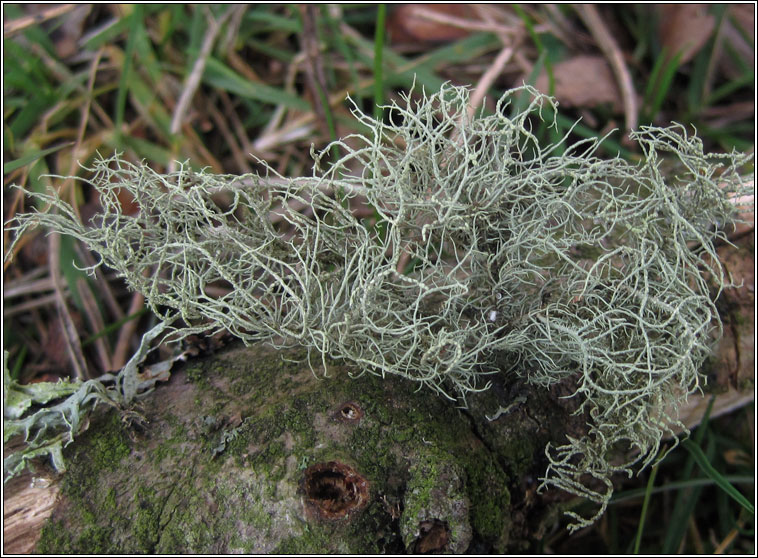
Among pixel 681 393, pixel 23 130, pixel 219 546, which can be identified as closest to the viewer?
pixel 219 546

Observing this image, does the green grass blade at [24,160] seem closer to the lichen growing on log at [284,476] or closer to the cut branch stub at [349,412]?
the lichen growing on log at [284,476]

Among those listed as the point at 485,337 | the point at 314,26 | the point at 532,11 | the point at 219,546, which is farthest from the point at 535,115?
the point at 219,546

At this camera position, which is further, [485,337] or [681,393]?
[681,393]

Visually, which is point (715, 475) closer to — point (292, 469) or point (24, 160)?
point (292, 469)

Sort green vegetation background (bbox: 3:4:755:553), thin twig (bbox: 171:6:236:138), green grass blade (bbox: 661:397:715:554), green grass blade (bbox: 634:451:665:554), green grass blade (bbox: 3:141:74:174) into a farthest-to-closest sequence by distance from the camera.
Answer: thin twig (bbox: 171:6:236:138) → green vegetation background (bbox: 3:4:755:553) → green grass blade (bbox: 3:141:74:174) → green grass blade (bbox: 661:397:715:554) → green grass blade (bbox: 634:451:665:554)

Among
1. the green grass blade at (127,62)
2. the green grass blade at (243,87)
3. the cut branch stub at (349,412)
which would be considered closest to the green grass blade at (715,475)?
the cut branch stub at (349,412)

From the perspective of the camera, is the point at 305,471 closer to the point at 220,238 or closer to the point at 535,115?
the point at 220,238

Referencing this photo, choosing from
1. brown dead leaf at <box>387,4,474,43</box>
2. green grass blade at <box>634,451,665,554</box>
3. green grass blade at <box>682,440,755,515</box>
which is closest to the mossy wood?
green grass blade at <box>634,451,665,554</box>

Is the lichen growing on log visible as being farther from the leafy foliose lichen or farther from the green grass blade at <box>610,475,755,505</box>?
the green grass blade at <box>610,475,755,505</box>
